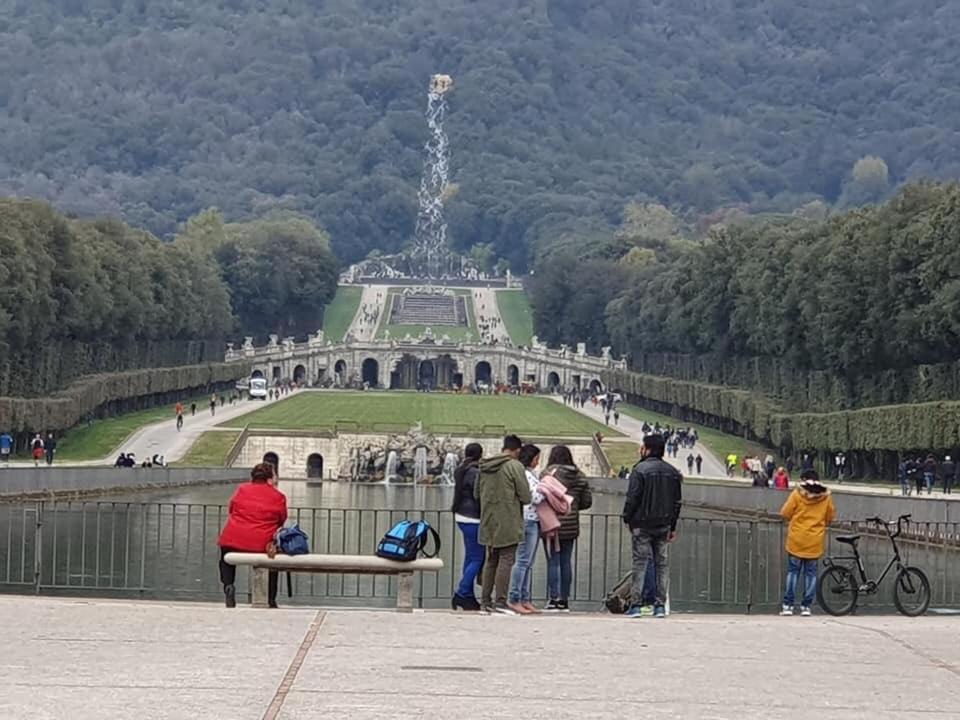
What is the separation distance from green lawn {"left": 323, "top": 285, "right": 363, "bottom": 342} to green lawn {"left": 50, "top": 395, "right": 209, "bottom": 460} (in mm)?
62752

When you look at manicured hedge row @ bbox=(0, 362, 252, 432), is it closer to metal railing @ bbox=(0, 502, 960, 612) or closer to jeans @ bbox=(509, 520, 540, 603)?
metal railing @ bbox=(0, 502, 960, 612)

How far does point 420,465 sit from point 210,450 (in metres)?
7.45

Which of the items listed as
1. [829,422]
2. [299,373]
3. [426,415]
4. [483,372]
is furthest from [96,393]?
[483,372]

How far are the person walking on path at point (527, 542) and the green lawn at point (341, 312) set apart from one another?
402 ft

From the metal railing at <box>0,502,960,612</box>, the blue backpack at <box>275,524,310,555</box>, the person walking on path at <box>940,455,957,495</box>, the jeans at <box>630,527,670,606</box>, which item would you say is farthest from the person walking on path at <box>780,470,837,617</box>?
the person walking on path at <box>940,455,957,495</box>

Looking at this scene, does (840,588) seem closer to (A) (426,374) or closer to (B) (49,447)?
(B) (49,447)

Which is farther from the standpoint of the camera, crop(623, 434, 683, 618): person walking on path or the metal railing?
the metal railing

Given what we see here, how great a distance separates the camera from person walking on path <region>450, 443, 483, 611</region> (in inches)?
888

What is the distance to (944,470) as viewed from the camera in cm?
5272

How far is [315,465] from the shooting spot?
Answer: 76125 millimetres

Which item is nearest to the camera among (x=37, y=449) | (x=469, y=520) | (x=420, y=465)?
(x=469, y=520)

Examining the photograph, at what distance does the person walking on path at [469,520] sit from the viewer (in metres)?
22.6

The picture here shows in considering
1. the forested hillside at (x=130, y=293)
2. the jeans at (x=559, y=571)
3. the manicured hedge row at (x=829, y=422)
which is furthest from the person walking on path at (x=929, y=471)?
the jeans at (x=559, y=571)

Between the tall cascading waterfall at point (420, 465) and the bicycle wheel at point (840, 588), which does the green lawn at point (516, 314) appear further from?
the bicycle wheel at point (840, 588)
